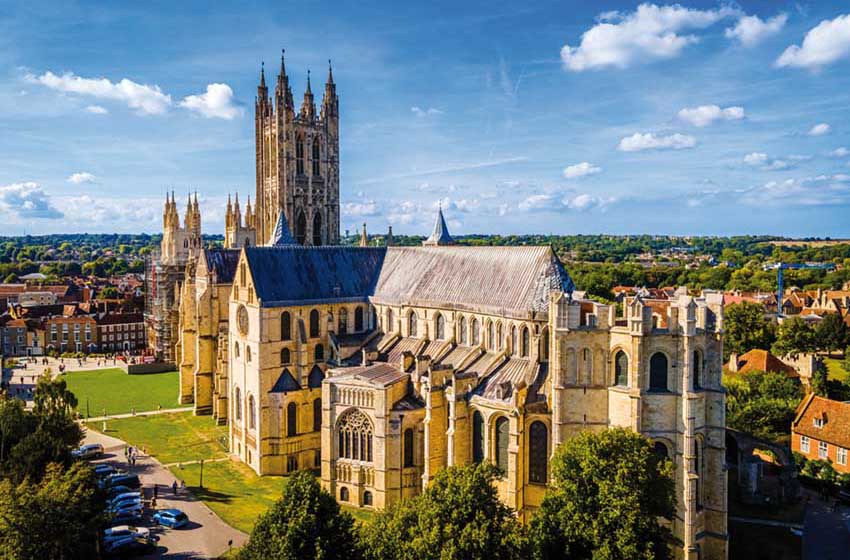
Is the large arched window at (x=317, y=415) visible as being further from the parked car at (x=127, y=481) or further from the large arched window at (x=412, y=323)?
the parked car at (x=127, y=481)

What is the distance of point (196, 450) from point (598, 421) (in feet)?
120

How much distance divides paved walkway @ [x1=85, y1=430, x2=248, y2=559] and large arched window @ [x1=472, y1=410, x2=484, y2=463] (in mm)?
15505

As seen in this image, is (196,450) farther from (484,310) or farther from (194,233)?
(194,233)

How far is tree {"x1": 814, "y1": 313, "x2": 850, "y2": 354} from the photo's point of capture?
100688mm

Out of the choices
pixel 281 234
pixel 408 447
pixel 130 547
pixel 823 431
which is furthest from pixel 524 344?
pixel 281 234

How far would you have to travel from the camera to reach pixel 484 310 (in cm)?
5081

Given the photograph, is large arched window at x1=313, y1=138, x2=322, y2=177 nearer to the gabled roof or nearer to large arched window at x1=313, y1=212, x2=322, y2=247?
large arched window at x1=313, y1=212, x2=322, y2=247

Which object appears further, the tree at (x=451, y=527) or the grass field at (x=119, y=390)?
the grass field at (x=119, y=390)

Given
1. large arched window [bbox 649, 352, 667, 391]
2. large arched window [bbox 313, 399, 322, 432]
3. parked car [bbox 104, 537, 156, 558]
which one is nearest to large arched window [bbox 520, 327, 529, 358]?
large arched window [bbox 649, 352, 667, 391]

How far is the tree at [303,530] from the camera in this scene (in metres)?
30.3

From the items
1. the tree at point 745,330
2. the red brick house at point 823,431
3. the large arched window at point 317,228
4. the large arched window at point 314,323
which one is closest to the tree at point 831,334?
the tree at point 745,330

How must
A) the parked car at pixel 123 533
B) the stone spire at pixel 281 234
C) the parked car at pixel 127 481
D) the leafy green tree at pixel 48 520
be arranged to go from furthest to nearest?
the stone spire at pixel 281 234, the parked car at pixel 127 481, the parked car at pixel 123 533, the leafy green tree at pixel 48 520

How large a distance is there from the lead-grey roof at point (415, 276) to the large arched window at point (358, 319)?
1.14 meters

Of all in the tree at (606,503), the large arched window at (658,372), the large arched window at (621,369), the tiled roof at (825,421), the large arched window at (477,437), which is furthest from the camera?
the tiled roof at (825,421)
